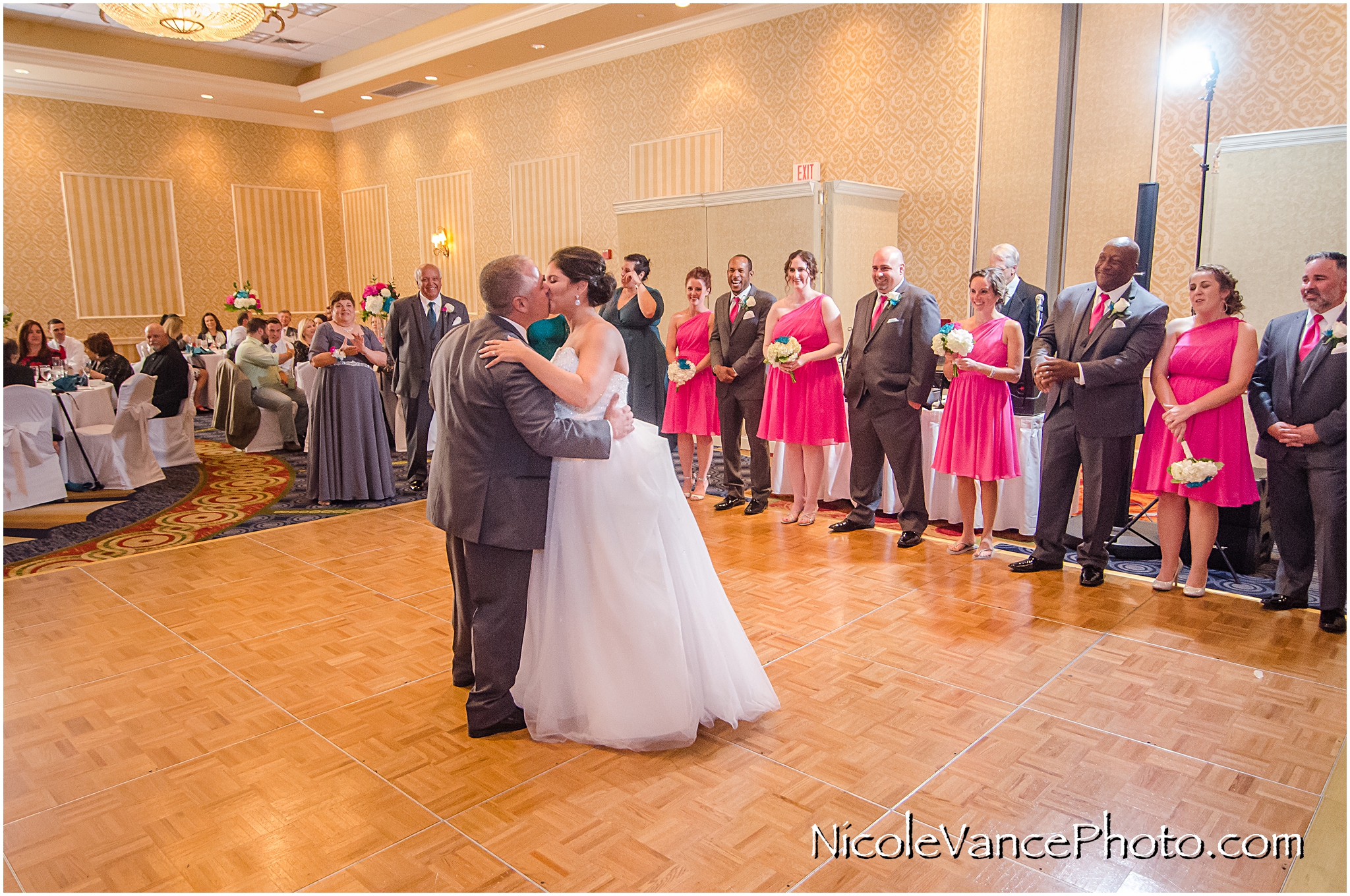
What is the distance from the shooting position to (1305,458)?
3.83 metres

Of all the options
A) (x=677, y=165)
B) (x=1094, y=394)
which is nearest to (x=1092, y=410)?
(x=1094, y=394)

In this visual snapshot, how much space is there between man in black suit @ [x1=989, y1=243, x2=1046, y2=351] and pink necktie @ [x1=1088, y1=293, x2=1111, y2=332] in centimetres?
78

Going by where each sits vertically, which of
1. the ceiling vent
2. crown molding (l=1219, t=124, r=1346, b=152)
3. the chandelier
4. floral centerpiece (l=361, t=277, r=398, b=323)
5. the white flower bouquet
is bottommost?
the white flower bouquet

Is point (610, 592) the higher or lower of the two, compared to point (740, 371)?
lower

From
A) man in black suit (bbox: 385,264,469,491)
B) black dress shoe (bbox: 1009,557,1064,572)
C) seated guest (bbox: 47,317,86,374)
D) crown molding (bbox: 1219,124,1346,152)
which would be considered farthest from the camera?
seated guest (bbox: 47,317,86,374)

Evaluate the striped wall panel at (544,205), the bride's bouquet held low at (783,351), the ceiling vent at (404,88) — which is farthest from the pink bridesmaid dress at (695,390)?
the ceiling vent at (404,88)

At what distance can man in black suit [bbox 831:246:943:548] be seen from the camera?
16.6ft

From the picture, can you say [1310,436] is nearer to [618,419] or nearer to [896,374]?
[896,374]

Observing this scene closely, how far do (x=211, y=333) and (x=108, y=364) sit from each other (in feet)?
13.0

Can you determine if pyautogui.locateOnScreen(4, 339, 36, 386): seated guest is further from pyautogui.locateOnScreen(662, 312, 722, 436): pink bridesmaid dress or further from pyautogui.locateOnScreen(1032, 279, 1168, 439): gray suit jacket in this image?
pyautogui.locateOnScreen(1032, 279, 1168, 439): gray suit jacket

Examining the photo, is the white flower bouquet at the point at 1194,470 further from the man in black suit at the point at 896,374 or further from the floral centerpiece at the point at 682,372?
the floral centerpiece at the point at 682,372

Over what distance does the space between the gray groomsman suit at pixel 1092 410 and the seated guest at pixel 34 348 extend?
300 inches

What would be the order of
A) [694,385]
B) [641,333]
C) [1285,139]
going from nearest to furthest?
[1285,139]
[641,333]
[694,385]

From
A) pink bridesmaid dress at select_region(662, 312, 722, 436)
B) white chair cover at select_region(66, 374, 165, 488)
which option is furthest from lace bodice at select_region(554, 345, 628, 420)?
white chair cover at select_region(66, 374, 165, 488)
